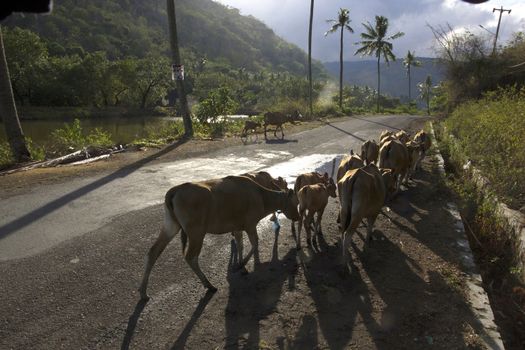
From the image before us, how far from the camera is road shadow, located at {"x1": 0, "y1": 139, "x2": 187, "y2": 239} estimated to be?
6.58m

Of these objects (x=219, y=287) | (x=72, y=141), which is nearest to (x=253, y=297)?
(x=219, y=287)

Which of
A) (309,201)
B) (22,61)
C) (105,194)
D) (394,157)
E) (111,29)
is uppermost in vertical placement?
(111,29)

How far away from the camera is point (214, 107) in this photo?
21.2 meters

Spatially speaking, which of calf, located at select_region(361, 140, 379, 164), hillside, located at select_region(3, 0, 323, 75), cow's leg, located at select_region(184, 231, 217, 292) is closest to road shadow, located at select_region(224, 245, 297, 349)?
cow's leg, located at select_region(184, 231, 217, 292)

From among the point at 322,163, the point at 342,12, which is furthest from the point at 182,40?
the point at 322,163

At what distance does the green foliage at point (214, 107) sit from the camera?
69.5ft

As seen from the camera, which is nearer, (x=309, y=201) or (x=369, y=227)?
(x=309, y=201)

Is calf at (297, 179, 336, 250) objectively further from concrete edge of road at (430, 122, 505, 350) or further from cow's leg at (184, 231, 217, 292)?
concrete edge of road at (430, 122, 505, 350)

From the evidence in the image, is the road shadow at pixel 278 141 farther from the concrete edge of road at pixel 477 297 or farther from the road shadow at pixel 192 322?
the road shadow at pixel 192 322

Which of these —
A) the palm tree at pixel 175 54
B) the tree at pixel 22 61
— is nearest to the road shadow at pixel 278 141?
the palm tree at pixel 175 54

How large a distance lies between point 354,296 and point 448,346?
121 cm

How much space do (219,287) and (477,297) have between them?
310 cm

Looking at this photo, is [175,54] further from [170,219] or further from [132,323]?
[132,323]

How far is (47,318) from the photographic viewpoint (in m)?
4.14
